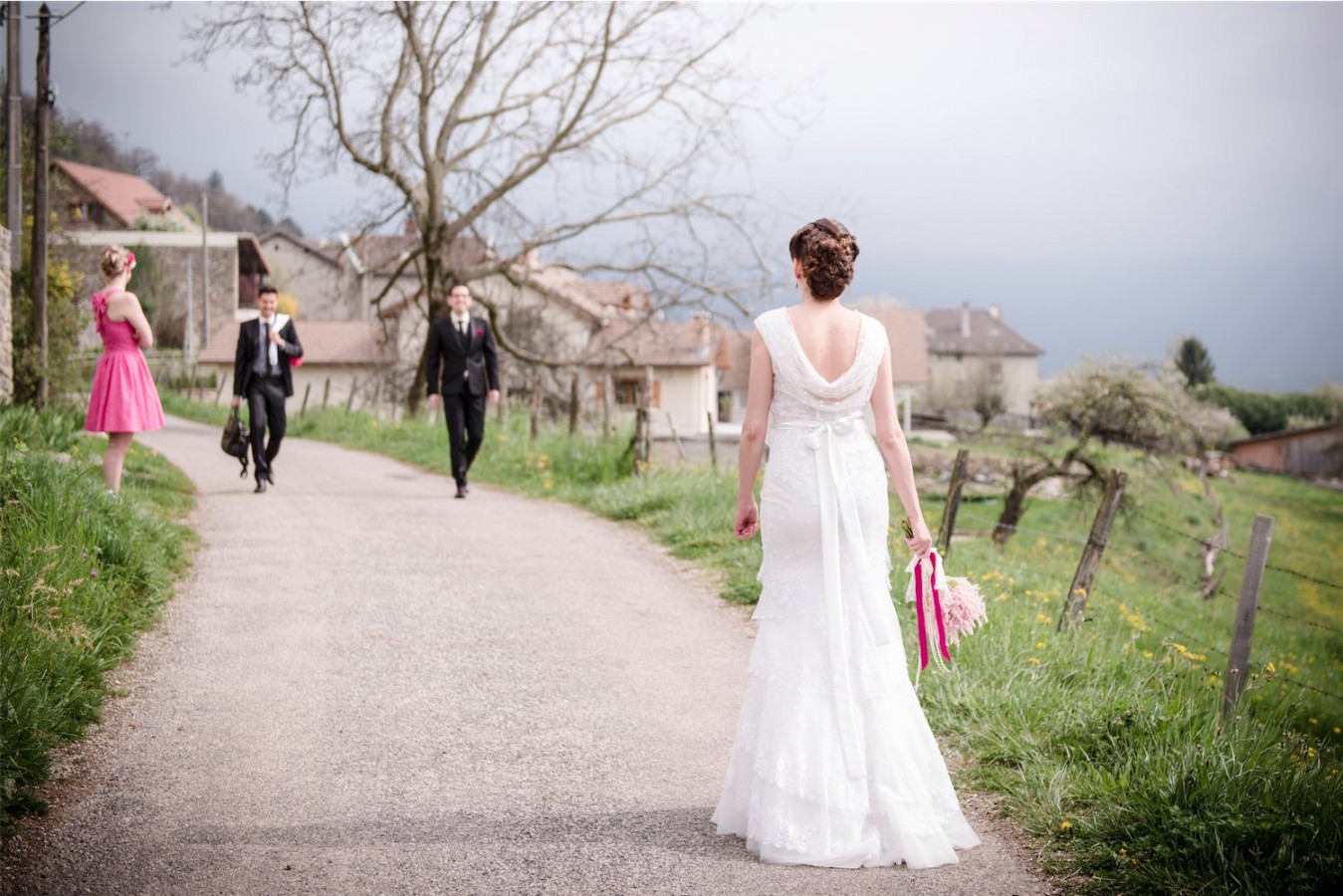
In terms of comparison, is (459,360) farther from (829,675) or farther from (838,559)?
(829,675)

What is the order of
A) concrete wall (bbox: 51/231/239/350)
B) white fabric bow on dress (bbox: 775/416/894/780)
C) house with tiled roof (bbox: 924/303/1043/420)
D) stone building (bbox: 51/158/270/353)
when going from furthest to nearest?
house with tiled roof (bbox: 924/303/1043/420), concrete wall (bbox: 51/231/239/350), stone building (bbox: 51/158/270/353), white fabric bow on dress (bbox: 775/416/894/780)

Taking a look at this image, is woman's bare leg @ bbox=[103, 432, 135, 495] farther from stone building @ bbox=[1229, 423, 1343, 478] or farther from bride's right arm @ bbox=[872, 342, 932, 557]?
stone building @ bbox=[1229, 423, 1343, 478]

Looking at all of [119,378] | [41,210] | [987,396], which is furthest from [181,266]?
[119,378]

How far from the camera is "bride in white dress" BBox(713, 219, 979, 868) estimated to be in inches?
159

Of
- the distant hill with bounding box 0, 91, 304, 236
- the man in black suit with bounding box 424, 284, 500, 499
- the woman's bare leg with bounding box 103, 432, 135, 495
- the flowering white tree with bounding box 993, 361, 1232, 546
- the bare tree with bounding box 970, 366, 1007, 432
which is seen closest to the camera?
the woman's bare leg with bounding box 103, 432, 135, 495

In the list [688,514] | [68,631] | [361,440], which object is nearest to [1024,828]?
[68,631]

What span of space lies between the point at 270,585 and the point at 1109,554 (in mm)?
22053

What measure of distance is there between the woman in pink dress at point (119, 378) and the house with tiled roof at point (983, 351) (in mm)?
81821

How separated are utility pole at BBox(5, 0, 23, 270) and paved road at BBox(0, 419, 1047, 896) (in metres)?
9.34

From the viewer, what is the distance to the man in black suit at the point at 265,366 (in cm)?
1170

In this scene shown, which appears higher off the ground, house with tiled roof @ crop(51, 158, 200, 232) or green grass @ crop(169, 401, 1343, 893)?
house with tiled roof @ crop(51, 158, 200, 232)

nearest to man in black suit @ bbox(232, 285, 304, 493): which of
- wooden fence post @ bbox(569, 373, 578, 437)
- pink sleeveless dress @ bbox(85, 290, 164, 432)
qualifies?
pink sleeveless dress @ bbox(85, 290, 164, 432)

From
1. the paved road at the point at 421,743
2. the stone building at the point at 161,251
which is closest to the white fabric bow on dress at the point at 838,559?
the paved road at the point at 421,743

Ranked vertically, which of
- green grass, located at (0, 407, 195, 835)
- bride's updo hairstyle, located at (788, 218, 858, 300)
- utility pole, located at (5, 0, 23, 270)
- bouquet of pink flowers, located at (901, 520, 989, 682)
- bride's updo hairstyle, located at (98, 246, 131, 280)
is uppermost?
utility pole, located at (5, 0, 23, 270)
